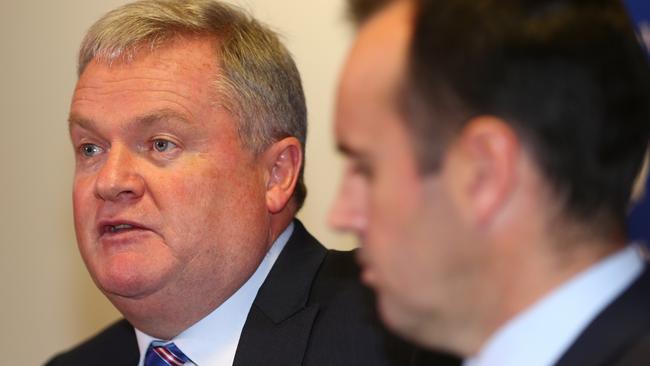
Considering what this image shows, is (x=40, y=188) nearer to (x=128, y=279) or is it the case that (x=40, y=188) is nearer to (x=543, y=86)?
(x=128, y=279)

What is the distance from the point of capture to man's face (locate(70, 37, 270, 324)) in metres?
2.07

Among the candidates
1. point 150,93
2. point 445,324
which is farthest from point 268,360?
point 445,324

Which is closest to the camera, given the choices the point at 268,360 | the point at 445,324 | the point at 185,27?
the point at 445,324

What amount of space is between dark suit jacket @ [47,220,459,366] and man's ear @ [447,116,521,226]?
734 millimetres

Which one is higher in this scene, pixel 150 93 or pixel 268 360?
pixel 150 93

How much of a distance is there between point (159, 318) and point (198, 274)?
137mm

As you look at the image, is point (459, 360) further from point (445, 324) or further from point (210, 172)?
point (210, 172)

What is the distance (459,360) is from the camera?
5.74 ft

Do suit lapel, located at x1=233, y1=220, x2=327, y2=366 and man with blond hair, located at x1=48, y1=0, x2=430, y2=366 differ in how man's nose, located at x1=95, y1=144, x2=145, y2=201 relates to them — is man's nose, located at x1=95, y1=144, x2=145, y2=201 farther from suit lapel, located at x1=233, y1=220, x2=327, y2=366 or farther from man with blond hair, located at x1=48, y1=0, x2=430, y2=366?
suit lapel, located at x1=233, y1=220, x2=327, y2=366

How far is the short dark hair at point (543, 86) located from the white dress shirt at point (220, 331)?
3.16 feet

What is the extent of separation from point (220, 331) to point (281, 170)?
14.6 inches

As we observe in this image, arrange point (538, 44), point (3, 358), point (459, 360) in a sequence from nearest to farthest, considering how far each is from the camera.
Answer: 1. point (538, 44)
2. point (459, 360)
3. point (3, 358)

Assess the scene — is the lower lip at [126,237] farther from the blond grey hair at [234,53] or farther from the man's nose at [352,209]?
the man's nose at [352,209]

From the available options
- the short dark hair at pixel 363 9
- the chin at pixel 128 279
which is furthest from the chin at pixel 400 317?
the chin at pixel 128 279
